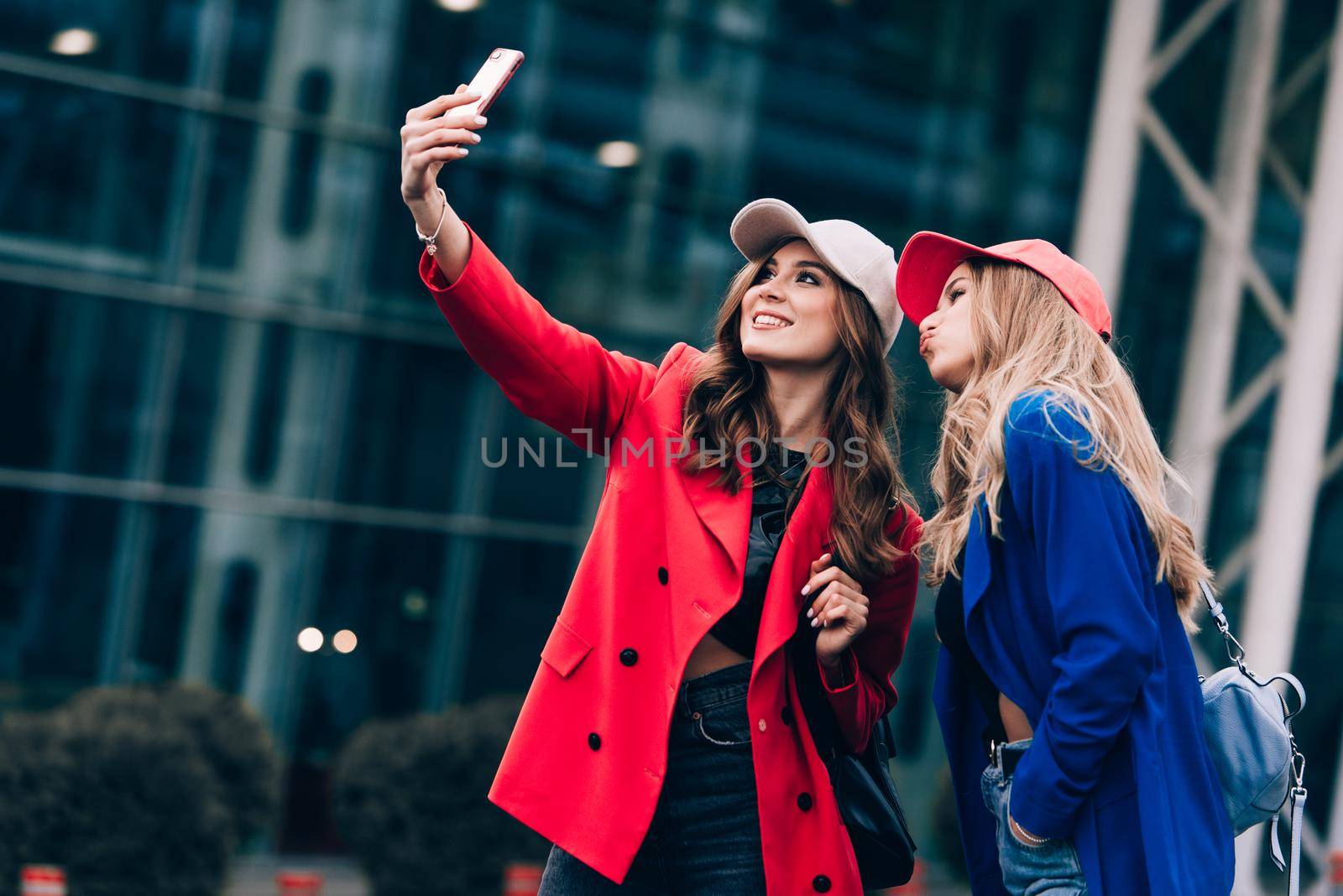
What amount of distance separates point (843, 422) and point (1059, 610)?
3.03 feet

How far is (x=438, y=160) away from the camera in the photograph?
2.73 meters

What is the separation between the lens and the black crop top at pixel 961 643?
2.84m

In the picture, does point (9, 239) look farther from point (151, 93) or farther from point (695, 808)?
point (695, 808)

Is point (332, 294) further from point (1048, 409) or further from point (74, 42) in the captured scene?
point (1048, 409)

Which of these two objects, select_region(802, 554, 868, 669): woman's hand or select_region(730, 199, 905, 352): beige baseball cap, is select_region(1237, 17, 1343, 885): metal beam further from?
select_region(802, 554, 868, 669): woman's hand

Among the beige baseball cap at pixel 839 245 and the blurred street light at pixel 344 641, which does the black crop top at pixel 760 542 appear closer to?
the beige baseball cap at pixel 839 245

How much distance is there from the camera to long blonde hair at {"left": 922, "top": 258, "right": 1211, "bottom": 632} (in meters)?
2.69

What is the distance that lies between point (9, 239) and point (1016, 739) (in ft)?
33.1

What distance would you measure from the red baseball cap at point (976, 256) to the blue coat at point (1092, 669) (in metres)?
0.33

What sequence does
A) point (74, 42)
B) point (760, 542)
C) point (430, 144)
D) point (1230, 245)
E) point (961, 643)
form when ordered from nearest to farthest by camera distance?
point (430, 144)
point (961, 643)
point (760, 542)
point (74, 42)
point (1230, 245)

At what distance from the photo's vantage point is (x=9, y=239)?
10781 mm

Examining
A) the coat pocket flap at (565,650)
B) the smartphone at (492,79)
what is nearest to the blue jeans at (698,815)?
the coat pocket flap at (565,650)

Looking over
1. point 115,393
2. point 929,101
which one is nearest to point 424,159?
point 115,393

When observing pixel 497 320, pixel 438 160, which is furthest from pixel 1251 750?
pixel 438 160
